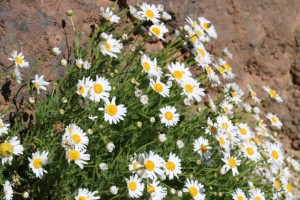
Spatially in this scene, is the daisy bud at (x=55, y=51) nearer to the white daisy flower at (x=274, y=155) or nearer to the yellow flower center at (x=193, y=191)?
the yellow flower center at (x=193, y=191)

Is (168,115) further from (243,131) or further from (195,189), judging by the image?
(243,131)

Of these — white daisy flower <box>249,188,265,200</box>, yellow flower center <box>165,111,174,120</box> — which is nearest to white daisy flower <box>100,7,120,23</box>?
yellow flower center <box>165,111,174,120</box>

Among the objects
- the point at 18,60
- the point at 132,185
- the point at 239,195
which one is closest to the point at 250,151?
the point at 239,195

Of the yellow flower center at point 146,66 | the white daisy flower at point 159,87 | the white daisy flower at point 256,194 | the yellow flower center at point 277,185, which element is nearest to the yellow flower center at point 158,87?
the white daisy flower at point 159,87

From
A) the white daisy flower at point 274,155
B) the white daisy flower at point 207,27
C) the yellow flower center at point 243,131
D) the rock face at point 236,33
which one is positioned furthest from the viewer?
the white daisy flower at point 207,27

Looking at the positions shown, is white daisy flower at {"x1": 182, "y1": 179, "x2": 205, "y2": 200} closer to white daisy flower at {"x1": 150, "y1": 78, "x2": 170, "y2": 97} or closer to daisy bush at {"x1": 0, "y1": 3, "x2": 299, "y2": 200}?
daisy bush at {"x1": 0, "y1": 3, "x2": 299, "y2": 200}
